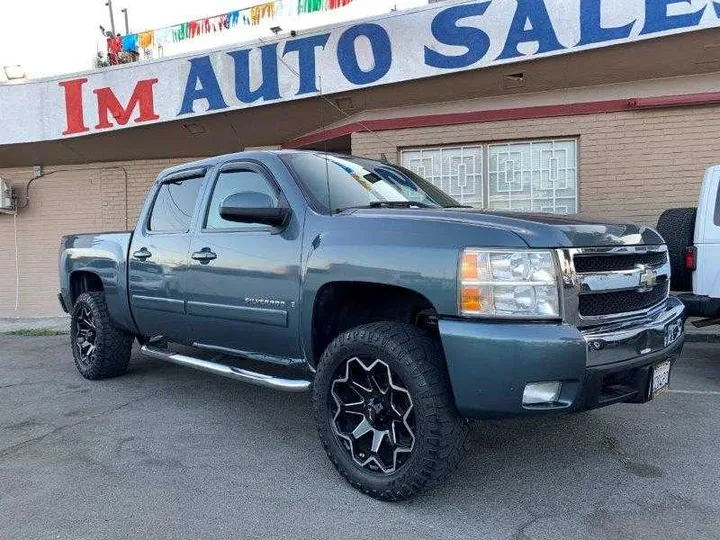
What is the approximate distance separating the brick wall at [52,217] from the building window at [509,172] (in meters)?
5.96

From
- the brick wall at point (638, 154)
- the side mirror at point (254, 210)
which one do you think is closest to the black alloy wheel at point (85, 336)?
the side mirror at point (254, 210)

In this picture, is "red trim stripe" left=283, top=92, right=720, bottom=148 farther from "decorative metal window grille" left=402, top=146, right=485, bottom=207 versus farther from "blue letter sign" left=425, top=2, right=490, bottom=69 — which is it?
"blue letter sign" left=425, top=2, right=490, bottom=69

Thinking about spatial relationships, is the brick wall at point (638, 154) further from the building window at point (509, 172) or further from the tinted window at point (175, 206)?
the tinted window at point (175, 206)

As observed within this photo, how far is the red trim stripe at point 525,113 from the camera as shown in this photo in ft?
24.8

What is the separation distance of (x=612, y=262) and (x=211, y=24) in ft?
27.6

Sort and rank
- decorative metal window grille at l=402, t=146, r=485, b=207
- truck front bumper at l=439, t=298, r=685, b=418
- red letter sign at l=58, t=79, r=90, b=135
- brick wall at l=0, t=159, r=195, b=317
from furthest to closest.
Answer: brick wall at l=0, t=159, r=195, b=317
red letter sign at l=58, t=79, r=90, b=135
decorative metal window grille at l=402, t=146, r=485, b=207
truck front bumper at l=439, t=298, r=685, b=418

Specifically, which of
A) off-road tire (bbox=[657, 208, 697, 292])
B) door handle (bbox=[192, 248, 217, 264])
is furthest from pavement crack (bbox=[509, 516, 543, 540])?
off-road tire (bbox=[657, 208, 697, 292])

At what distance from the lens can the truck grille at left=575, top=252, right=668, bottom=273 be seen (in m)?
2.84

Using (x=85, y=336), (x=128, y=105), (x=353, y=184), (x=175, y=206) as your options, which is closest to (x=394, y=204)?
(x=353, y=184)

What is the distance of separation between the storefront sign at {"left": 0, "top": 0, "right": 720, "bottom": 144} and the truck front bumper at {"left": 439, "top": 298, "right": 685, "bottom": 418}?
5708mm

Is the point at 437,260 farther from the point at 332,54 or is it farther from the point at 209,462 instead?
the point at 332,54

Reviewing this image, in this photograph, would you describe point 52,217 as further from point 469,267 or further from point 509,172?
point 469,267

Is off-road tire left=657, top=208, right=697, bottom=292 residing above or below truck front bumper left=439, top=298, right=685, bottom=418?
Answer: above

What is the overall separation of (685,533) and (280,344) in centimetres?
235
